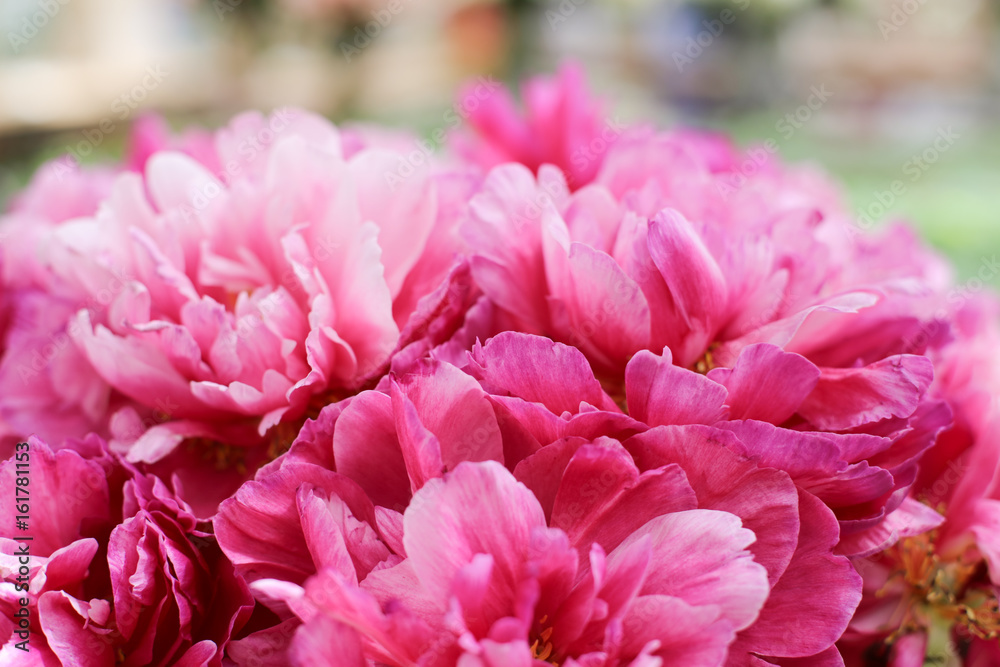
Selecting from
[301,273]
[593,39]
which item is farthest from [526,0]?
[593,39]

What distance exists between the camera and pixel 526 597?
0.80 feet

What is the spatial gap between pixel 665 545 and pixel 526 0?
182 cm

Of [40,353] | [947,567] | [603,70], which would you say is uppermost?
[40,353]

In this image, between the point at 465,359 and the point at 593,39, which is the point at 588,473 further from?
the point at 593,39

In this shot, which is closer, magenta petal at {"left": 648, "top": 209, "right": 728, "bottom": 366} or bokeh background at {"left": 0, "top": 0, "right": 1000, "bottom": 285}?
magenta petal at {"left": 648, "top": 209, "right": 728, "bottom": 366}

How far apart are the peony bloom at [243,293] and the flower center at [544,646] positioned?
0.10 meters

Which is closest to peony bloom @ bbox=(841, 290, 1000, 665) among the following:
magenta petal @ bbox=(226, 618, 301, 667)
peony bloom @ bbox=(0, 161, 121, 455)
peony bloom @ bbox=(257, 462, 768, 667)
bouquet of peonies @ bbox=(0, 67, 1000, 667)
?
bouquet of peonies @ bbox=(0, 67, 1000, 667)

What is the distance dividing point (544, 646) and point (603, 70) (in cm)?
355

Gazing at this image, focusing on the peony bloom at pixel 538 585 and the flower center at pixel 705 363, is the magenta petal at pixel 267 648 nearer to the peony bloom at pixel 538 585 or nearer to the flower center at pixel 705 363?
the peony bloom at pixel 538 585

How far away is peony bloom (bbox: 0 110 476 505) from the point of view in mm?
323

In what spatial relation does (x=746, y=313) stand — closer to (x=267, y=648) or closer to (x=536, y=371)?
(x=536, y=371)

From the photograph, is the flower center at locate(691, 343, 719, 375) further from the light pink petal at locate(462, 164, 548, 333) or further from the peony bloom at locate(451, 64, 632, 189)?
the peony bloom at locate(451, 64, 632, 189)

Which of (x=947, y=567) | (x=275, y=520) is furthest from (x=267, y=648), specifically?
(x=947, y=567)

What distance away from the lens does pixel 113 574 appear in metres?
0.28
